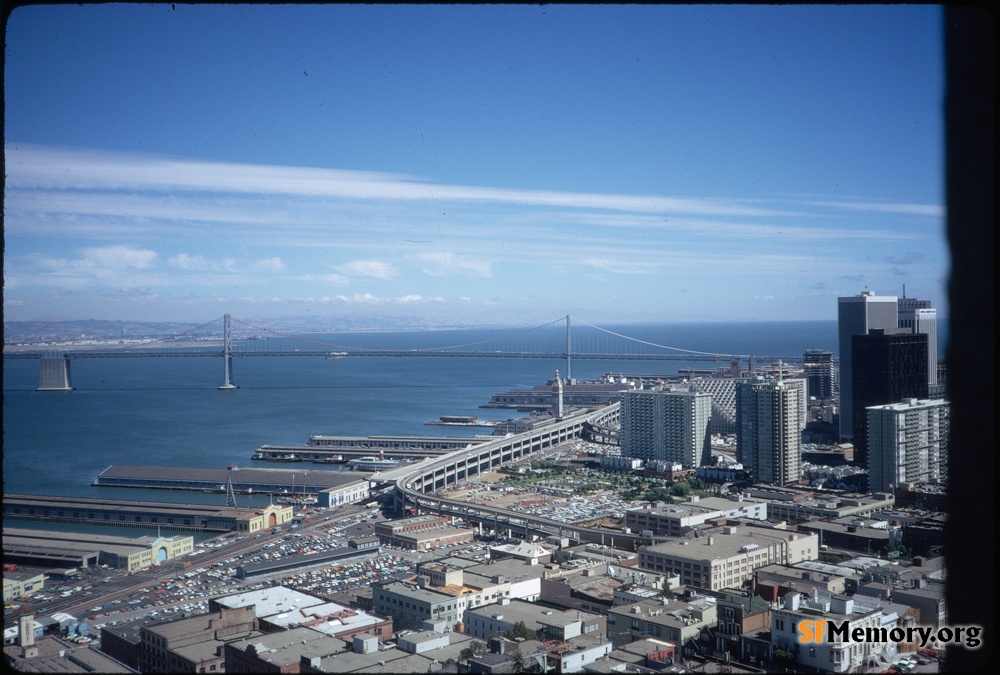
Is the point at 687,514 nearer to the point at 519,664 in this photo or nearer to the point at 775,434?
the point at 775,434

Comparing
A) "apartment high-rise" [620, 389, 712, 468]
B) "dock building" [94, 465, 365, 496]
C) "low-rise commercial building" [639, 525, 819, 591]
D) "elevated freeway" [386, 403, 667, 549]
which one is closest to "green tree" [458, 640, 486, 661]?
"low-rise commercial building" [639, 525, 819, 591]

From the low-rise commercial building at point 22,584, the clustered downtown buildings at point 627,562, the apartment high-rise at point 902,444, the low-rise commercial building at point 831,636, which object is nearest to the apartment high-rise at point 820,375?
the clustered downtown buildings at point 627,562

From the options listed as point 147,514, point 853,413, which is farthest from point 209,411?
point 853,413

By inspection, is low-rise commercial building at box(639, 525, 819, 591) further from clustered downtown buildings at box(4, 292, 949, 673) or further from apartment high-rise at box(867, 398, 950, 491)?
apartment high-rise at box(867, 398, 950, 491)

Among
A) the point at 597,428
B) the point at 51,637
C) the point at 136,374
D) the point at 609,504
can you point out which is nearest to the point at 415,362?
the point at 136,374

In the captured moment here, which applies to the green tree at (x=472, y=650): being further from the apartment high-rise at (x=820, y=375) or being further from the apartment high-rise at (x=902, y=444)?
the apartment high-rise at (x=820, y=375)

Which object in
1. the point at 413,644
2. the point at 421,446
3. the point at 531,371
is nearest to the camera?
the point at 413,644

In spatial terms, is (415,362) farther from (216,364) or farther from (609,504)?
(609,504)
